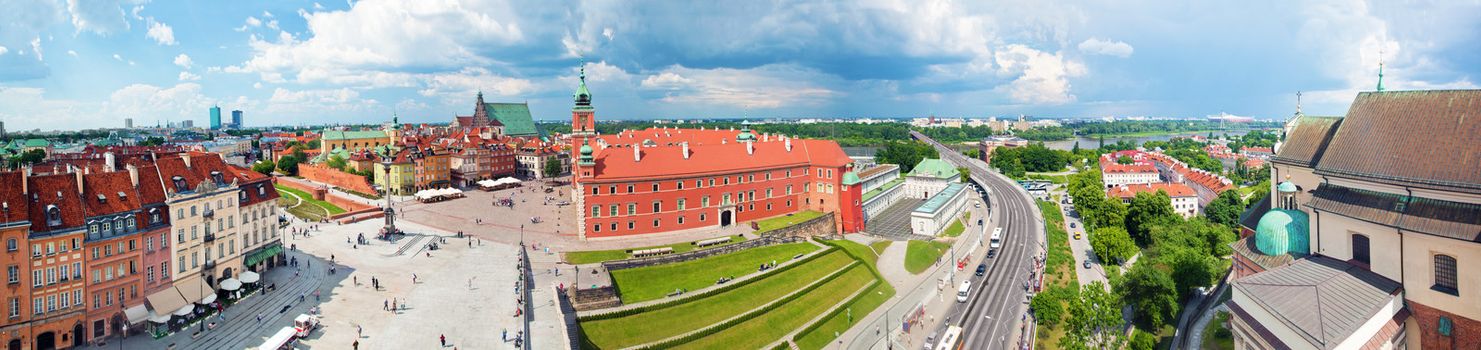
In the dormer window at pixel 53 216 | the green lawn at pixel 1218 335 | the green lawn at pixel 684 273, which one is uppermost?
the dormer window at pixel 53 216

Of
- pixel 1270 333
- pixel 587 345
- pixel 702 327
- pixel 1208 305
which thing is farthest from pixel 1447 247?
pixel 587 345

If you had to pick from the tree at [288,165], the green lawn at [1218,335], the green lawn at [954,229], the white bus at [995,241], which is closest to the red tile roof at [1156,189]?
the green lawn at [954,229]

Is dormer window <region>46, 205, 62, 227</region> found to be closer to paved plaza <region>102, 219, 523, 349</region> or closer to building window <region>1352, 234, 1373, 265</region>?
paved plaza <region>102, 219, 523, 349</region>

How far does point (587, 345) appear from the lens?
42062 millimetres

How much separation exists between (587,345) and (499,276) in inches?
497

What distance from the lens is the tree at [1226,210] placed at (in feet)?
285

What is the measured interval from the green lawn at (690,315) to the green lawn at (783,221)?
39.8 feet

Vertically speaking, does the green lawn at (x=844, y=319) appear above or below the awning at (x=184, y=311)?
below

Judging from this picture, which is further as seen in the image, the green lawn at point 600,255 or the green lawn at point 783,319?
the green lawn at point 600,255

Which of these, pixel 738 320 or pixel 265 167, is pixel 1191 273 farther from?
pixel 265 167

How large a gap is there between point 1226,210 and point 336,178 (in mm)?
119950

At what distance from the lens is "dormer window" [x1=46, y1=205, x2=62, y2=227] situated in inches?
1441

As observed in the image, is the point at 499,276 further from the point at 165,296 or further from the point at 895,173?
the point at 895,173

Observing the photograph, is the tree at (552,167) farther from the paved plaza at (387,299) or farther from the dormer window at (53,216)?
the dormer window at (53,216)
